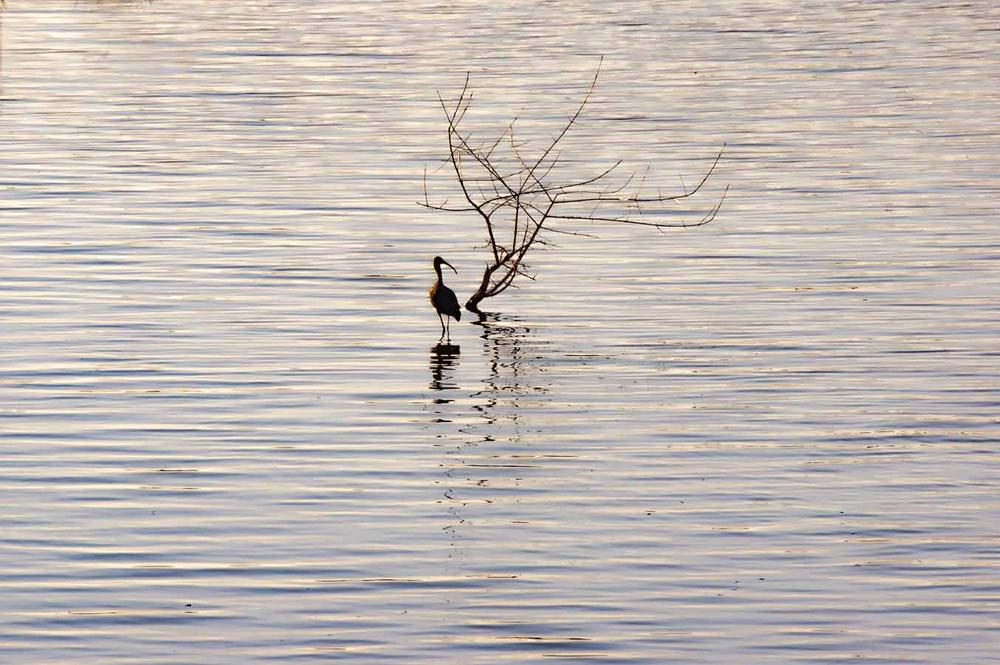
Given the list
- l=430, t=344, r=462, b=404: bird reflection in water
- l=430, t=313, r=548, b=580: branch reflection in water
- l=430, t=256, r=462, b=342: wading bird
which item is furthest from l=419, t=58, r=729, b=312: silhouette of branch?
l=430, t=313, r=548, b=580: branch reflection in water

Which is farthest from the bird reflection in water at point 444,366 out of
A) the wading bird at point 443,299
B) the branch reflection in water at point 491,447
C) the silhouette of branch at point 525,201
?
the silhouette of branch at point 525,201

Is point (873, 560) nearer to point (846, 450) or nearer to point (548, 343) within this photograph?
point (846, 450)

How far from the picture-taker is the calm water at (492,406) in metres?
11.6

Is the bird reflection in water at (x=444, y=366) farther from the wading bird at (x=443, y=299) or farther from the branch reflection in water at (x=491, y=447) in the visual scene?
the wading bird at (x=443, y=299)

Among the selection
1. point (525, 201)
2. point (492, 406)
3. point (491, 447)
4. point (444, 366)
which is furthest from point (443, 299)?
point (525, 201)

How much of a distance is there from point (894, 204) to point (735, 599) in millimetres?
17172

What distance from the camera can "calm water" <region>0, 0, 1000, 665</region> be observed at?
11625mm

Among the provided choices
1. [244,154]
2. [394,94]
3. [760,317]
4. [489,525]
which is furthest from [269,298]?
[394,94]

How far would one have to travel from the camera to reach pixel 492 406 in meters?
17.0

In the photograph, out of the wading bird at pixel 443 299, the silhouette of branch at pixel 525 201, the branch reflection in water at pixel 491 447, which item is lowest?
the branch reflection in water at pixel 491 447

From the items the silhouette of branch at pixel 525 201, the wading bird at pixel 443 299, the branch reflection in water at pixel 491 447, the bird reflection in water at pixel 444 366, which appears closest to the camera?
the branch reflection in water at pixel 491 447

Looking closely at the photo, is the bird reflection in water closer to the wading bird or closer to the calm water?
the calm water

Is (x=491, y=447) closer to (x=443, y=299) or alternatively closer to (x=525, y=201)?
(x=443, y=299)

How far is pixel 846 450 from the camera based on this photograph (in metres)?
15.2
